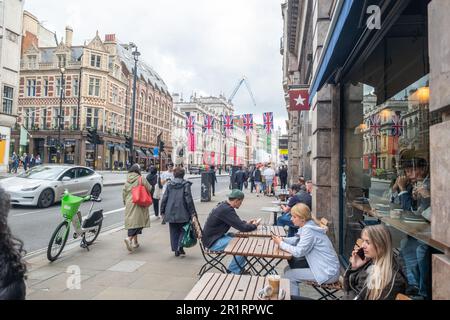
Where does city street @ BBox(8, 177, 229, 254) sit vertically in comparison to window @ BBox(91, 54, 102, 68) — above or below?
below

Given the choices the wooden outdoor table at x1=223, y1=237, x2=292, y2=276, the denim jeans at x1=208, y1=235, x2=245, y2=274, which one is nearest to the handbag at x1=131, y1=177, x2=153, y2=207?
the denim jeans at x1=208, y1=235, x2=245, y2=274

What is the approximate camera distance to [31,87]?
51344 millimetres

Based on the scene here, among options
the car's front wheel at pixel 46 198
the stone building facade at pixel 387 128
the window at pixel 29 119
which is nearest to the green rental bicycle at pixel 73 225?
the stone building facade at pixel 387 128

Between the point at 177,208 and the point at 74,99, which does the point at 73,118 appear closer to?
the point at 74,99

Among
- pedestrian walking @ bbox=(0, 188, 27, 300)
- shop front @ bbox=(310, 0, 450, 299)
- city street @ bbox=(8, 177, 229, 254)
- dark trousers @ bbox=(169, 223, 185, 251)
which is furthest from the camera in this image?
city street @ bbox=(8, 177, 229, 254)

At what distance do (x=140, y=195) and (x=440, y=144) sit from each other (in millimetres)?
5889

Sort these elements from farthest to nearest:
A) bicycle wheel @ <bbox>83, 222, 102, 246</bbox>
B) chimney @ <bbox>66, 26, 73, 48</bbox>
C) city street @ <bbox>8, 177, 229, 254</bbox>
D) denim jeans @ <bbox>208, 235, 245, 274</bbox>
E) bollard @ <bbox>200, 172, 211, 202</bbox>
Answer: chimney @ <bbox>66, 26, 73, 48</bbox>
bollard @ <bbox>200, 172, 211, 202</bbox>
city street @ <bbox>8, 177, 229, 254</bbox>
bicycle wheel @ <bbox>83, 222, 102, 246</bbox>
denim jeans @ <bbox>208, 235, 245, 274</bbox>

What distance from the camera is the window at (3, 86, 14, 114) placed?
2944 cm

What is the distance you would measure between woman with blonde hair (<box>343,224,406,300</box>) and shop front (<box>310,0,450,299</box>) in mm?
122

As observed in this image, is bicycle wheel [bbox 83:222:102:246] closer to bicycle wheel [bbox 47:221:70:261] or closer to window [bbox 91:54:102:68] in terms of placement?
bicycle wheel [bbox 47:221:70:261]

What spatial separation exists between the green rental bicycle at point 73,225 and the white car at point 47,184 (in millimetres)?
6200

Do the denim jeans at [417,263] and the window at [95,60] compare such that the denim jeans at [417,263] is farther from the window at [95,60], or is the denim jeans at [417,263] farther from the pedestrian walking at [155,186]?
the window at [95,60]

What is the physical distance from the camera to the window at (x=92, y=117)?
4909 centimetres
